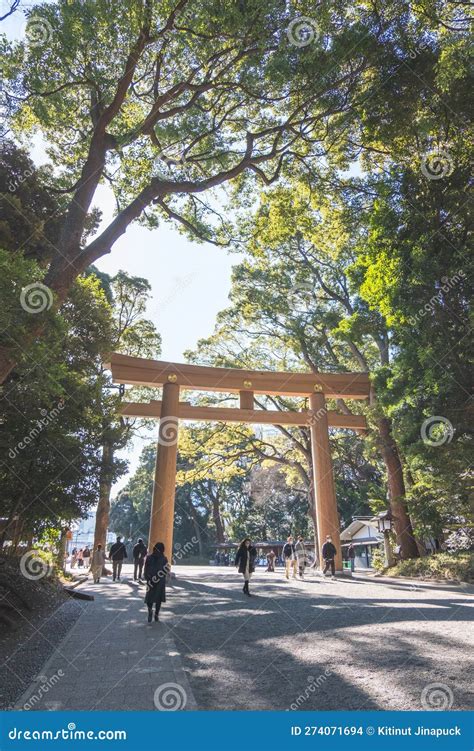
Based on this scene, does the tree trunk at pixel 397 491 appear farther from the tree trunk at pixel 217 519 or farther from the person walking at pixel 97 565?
the tree trunk at pixel 217 519

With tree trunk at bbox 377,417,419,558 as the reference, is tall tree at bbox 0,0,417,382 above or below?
above

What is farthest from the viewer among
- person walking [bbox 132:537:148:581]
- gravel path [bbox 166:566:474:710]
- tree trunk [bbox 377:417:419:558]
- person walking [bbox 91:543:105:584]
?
tree trunk [bbox 377:417:419:558]

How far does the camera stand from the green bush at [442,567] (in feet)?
39.7

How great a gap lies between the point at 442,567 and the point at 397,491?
3301mm

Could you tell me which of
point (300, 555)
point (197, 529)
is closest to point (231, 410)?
point (300, 555)

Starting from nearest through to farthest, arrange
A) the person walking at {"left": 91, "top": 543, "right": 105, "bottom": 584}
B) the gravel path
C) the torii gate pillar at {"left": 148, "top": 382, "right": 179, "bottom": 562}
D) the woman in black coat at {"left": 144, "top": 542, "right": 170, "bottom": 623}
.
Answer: the gravel path → the woman in black coat at {"left": 144, "top": 542, "right": 170, "bottom": 623} → the torii gate pillar at {"left": 148, "top": 382, "right": 179, "bottom": 562} → the person walking at {"left": 91, "top": 543, "right": 105, "bottom": 584}

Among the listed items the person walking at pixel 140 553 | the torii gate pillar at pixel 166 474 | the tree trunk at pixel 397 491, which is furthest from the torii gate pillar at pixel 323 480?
the person walking at pixel 140 553

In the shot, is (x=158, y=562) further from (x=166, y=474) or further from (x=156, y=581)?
(x=166, y=474)

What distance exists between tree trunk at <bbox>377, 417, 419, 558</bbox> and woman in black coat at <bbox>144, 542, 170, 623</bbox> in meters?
10.4

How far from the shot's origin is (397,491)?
16047mm

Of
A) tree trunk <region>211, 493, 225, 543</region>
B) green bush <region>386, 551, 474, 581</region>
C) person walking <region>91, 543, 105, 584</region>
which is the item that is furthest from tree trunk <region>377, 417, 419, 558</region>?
tree trunk <region>211, 493, 225, 543</region>

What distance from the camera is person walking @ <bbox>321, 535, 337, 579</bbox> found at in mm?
14240

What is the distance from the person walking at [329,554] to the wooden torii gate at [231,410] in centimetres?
61

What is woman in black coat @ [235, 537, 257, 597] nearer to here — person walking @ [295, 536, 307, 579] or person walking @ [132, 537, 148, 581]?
person walking @ [132, 537, 148, 581]
